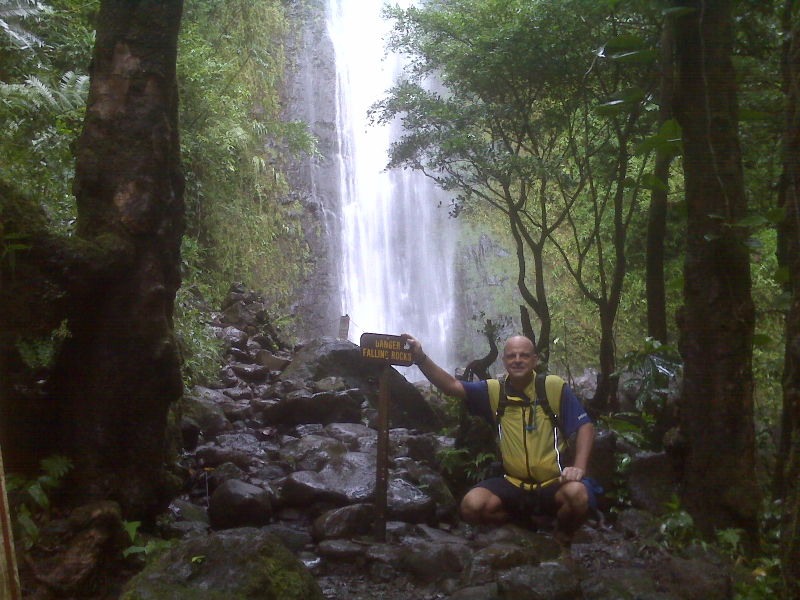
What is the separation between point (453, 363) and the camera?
23844 mm

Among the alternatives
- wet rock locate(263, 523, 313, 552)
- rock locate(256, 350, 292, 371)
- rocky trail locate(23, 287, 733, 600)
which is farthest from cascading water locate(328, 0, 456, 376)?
wet rock locate(263, 523, 313, 552)

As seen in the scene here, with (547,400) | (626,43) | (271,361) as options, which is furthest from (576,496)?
(271,361)

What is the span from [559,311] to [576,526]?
9847 millimetres

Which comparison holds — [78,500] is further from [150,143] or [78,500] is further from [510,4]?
[510,4]

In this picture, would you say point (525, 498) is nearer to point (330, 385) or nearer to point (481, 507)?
point (481, 507)

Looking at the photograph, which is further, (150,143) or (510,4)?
(510,4)

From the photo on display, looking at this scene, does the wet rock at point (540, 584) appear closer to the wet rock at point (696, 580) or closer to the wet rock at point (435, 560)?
the wet rock at point (696, 580)

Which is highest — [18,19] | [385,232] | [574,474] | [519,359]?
[385,232]

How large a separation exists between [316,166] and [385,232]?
369cm

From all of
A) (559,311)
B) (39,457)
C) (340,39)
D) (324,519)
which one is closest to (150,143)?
(39,457)

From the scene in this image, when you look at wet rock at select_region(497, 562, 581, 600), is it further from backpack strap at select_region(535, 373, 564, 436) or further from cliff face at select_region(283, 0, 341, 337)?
cliff face at select_region(283, 0, 341, 337)

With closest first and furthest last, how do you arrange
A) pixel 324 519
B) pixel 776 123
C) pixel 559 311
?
pixel 324 519
pixel 776 123
pixel 559 311

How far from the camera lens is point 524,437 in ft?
13.1

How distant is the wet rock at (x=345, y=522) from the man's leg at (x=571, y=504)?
1.31 metres
